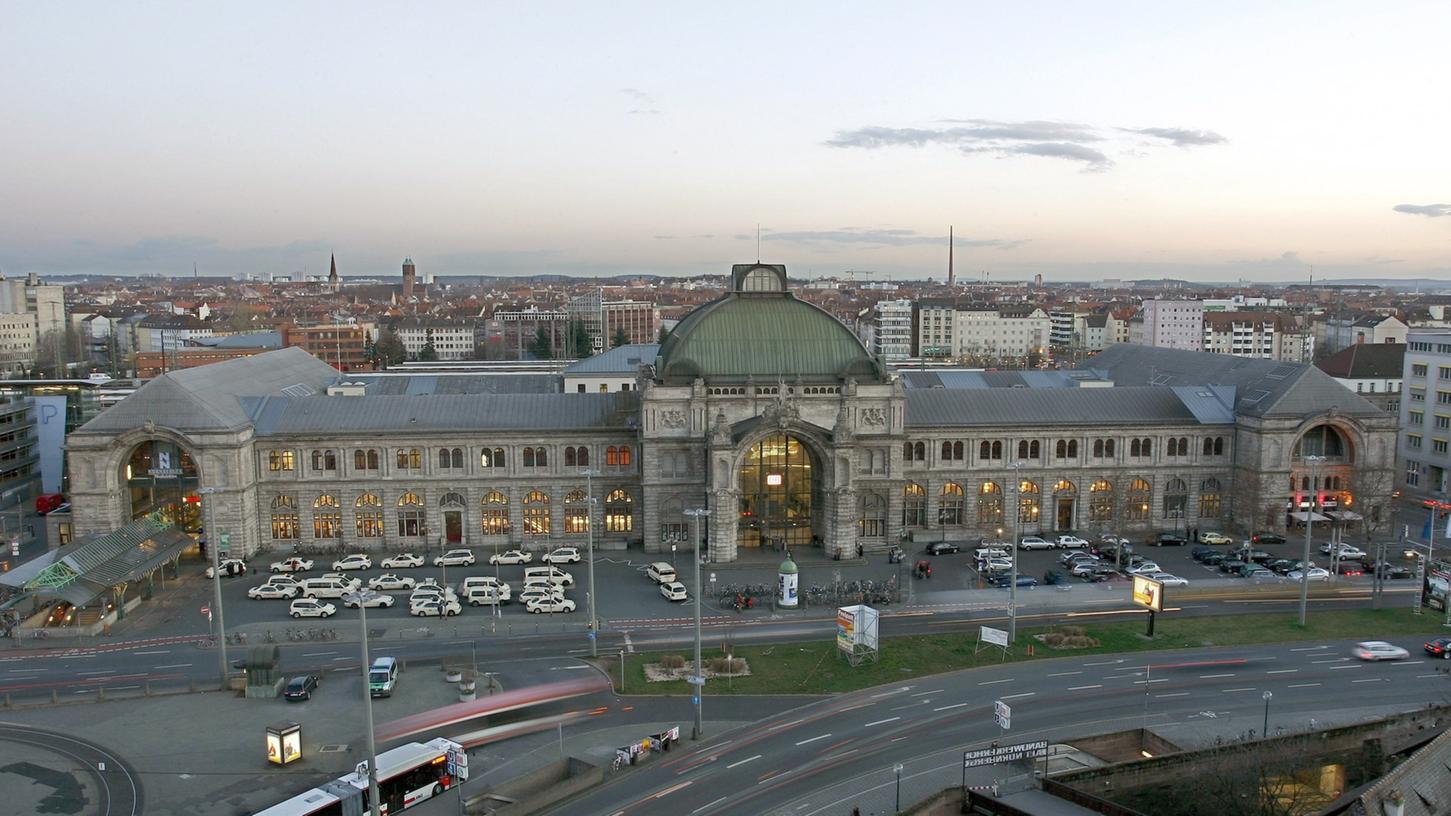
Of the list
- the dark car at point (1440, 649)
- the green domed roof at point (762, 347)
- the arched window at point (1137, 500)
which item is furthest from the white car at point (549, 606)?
the dark car at point (1440, 649)

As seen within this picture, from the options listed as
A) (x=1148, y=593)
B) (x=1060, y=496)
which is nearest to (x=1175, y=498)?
(x=1060, y=496)

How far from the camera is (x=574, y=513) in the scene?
102m

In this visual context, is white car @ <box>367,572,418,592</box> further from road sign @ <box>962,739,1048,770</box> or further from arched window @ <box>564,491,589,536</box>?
road sign @ <box>962,739,1048,770</box>

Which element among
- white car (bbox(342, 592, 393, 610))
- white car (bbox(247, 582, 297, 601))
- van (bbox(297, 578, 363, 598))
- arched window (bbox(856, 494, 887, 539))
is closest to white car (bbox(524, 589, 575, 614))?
white car (bbox(342, 592, 393, 610))

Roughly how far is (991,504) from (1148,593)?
3096cm

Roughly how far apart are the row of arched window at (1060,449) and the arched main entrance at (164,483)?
221 feet

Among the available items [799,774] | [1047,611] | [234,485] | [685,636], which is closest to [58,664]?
[234,485]

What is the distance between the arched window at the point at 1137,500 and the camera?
108m

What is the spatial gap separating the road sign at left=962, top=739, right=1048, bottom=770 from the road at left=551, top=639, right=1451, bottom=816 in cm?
70

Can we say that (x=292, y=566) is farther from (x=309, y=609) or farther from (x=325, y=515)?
(x=309, y=609)

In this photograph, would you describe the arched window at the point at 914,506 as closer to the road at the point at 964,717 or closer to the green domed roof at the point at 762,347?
the green domed roof at the point at 762,347

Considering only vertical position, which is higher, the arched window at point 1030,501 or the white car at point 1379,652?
the arched window at point 1030,501

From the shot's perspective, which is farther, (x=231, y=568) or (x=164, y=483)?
(x=164, y=483)

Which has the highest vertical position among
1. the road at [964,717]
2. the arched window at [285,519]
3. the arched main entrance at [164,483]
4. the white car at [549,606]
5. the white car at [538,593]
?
the arched main entrance at [164,483]
